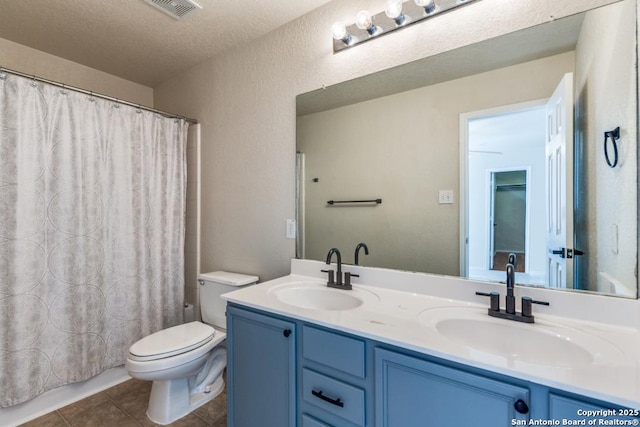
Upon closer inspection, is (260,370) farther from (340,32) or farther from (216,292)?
(340,32)

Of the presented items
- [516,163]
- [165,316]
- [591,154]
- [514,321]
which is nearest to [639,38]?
[591,154]

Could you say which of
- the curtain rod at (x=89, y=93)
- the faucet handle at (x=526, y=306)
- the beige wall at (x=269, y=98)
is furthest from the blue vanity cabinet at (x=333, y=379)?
the curtain rod at (x=89, y=93)

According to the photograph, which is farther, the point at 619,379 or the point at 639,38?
the point at 639,38

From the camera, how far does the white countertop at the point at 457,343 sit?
69 cm

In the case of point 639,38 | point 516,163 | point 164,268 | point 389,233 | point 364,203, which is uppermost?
point 639,38

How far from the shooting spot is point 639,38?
0.98 meters

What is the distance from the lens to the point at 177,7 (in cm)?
173

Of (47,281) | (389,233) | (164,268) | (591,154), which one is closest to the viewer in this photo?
(591,154)

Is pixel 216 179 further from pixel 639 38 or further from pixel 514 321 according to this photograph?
pixel 639 38

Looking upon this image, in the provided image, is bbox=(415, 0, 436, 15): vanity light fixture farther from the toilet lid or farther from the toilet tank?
the toilet lid

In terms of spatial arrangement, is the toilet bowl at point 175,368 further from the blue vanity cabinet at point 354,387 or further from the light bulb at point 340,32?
the light bulb at point 340,32

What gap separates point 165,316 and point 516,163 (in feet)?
8.05

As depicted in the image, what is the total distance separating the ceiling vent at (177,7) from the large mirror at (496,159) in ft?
2.77

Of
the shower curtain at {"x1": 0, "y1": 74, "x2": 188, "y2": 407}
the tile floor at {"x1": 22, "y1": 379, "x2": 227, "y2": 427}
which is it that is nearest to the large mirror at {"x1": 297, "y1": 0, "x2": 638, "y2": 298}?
the tile floor at {"x1": 22, "y1": 379, "x2": 227, "y2": 427}
